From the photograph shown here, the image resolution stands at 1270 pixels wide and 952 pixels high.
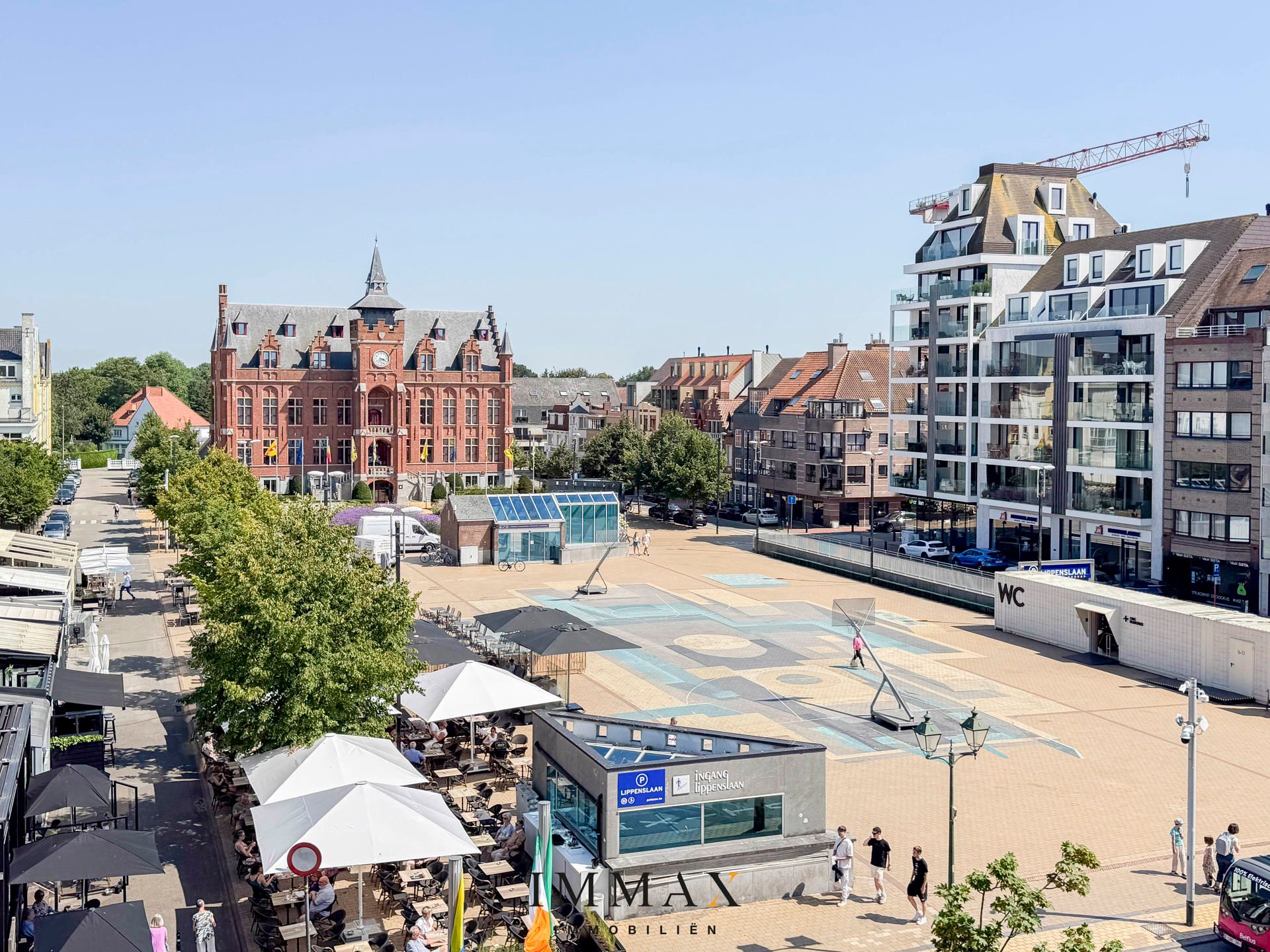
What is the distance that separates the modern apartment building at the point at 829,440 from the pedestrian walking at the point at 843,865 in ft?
189

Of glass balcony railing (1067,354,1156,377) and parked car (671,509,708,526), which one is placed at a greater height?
glass balcony railing (1067,354,1156,377)

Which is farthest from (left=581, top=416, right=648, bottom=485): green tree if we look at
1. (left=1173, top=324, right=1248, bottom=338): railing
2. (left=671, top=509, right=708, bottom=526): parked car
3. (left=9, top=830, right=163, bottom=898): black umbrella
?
(left=9, top=830, right=163, bottom=898): black umbrella

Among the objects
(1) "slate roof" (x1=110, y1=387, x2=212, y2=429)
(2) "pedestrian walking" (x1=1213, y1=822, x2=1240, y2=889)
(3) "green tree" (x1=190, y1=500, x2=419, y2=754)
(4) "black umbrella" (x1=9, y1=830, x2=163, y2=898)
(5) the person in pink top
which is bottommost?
(2) "pedestrian walking" (x1=1213, y1=822, x2=1240, y2=889)

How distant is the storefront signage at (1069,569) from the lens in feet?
148

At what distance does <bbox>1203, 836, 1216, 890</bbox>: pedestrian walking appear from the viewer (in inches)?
795

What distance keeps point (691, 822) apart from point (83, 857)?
9.24m

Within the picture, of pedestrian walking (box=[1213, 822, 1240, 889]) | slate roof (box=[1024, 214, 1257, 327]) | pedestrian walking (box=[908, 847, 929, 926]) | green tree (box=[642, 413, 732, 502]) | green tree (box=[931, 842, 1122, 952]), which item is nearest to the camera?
green tree (box=[931, 842, 1122, 952])

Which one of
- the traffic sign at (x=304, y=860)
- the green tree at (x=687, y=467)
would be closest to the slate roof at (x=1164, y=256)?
the green tree at (x=687, y=467)

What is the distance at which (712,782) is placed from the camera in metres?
19.5

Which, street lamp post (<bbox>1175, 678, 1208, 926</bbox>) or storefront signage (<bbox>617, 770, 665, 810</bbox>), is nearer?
street lamp post (<bbox>1175, 678, 1208, 926</bbox>)

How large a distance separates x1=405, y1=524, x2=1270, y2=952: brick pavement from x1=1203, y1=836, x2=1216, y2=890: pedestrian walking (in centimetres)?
46

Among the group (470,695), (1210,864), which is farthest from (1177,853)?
(470,695)

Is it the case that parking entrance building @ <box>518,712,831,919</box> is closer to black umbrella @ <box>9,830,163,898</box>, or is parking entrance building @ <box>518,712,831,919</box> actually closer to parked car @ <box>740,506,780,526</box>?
black umbrella @ <box>9,830,163,898</box>

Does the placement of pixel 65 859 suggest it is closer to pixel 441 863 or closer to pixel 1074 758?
pixel 441 863
